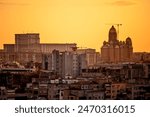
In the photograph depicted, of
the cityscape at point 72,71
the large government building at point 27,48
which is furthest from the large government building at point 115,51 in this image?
Answer: the large government building at point 27,48

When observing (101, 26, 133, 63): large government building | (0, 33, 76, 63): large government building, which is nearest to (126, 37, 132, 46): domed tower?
(101, 26, 133, 63): large government building

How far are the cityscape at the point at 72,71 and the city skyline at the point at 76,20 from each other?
51mm

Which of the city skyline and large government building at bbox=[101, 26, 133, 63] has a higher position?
the city skyline

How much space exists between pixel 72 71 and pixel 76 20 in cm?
43

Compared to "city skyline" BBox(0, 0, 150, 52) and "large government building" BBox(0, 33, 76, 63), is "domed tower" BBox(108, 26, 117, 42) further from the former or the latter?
"large government building" BBox(0, 33, 76, 63)

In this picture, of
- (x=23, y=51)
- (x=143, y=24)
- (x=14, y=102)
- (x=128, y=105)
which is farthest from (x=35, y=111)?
(x=143, y=24)

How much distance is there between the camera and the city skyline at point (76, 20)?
387 centimetres

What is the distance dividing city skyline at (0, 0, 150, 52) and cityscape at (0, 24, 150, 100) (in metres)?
0.05

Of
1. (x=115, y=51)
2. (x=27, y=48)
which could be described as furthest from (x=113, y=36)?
(x=27, y=48)

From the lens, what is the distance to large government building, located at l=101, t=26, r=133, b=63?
3854 millimetres

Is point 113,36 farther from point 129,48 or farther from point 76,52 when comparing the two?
point 76,52

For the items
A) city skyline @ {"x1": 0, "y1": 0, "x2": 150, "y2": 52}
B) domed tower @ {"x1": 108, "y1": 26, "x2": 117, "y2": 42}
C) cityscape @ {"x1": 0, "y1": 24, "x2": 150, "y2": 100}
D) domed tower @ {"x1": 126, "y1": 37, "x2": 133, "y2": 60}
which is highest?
city skyline @ {"x1": 0, "y1": 0, "x2": 150, "y2": 52}

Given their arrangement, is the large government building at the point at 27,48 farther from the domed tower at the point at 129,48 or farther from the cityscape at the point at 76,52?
the domed tower at the point at 129,48

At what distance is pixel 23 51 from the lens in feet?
12.8
